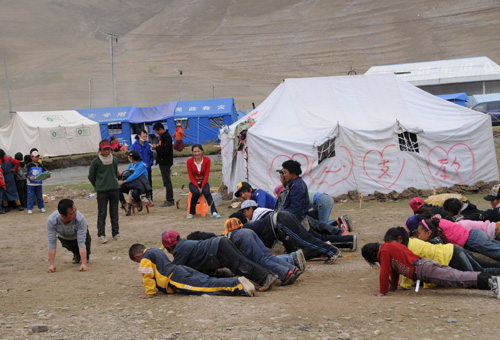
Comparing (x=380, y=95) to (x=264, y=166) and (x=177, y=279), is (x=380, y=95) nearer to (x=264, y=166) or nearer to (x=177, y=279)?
(x=264, y=166)

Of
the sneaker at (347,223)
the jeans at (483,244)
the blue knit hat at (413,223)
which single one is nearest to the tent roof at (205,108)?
the sneaker at (347,223)

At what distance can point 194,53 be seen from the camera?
380ft

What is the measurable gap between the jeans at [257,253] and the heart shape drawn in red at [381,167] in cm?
754

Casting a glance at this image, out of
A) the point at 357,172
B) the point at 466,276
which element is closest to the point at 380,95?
the point at 357,172

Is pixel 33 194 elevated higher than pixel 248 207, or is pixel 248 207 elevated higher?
pixel 248 207

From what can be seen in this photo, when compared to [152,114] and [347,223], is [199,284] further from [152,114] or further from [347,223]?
[152,114]

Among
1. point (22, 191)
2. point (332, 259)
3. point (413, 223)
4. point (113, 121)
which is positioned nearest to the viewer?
point (413, 223)

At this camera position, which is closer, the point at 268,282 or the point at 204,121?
the point at 268,282

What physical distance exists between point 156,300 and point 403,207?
7666mm

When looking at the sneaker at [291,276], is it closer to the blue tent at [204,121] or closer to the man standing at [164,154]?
the man standing at [164,154]

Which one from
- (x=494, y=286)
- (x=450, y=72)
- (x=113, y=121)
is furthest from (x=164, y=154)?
(x=450, y=72)

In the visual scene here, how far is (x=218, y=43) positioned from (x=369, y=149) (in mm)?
109884

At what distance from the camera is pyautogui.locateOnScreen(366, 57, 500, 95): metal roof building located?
48.4m

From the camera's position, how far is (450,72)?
163 feet
